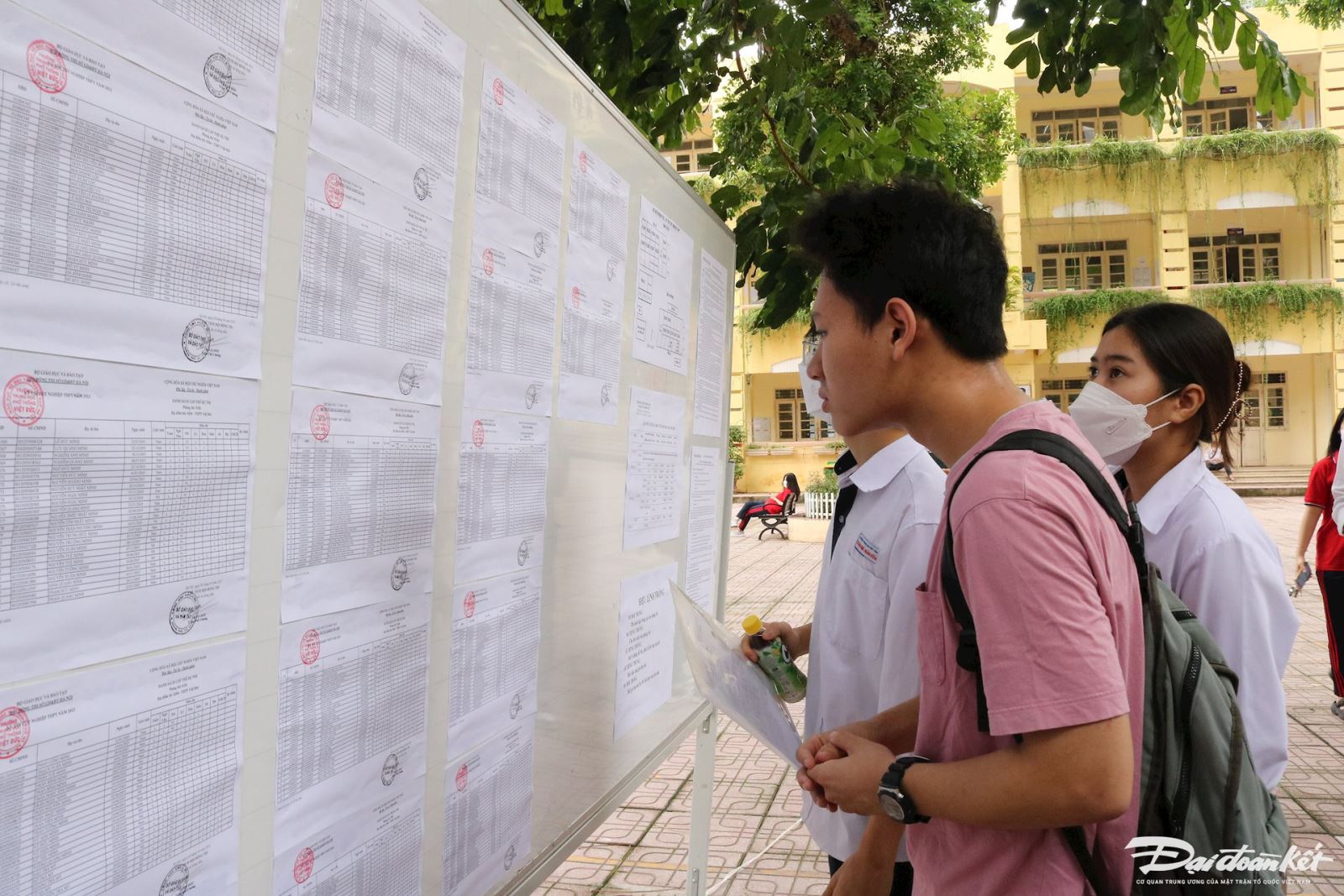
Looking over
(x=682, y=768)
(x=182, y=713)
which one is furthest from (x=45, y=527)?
(x=682, y=768)

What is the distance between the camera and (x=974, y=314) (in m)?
1.39

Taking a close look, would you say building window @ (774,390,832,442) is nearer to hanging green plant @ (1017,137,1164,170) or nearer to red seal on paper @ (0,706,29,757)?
hanging green plant @ (1017,137,1164,170)

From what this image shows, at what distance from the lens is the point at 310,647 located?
1086mm

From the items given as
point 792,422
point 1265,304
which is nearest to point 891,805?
point 792,422

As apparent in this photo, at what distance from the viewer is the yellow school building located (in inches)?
844

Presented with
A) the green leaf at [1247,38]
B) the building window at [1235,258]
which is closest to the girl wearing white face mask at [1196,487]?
the green leaf at [1247,38]

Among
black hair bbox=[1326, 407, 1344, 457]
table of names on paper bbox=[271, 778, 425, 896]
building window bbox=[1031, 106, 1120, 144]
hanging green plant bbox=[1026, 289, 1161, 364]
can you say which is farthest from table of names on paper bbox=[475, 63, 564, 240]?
building window bbox=[1031, 106, 1120, 144]

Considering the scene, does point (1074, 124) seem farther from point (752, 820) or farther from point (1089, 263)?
point (752, 820)

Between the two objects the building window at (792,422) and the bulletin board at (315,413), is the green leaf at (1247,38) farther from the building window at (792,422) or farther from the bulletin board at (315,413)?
the building window at (792,422)

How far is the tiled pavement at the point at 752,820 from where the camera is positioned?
12.2ft

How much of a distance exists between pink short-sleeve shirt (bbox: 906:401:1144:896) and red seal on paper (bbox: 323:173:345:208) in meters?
0.82

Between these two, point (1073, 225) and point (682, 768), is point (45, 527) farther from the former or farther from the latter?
point (1073, 225)

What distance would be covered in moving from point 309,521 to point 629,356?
3.31 ft

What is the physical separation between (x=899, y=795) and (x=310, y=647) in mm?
757
